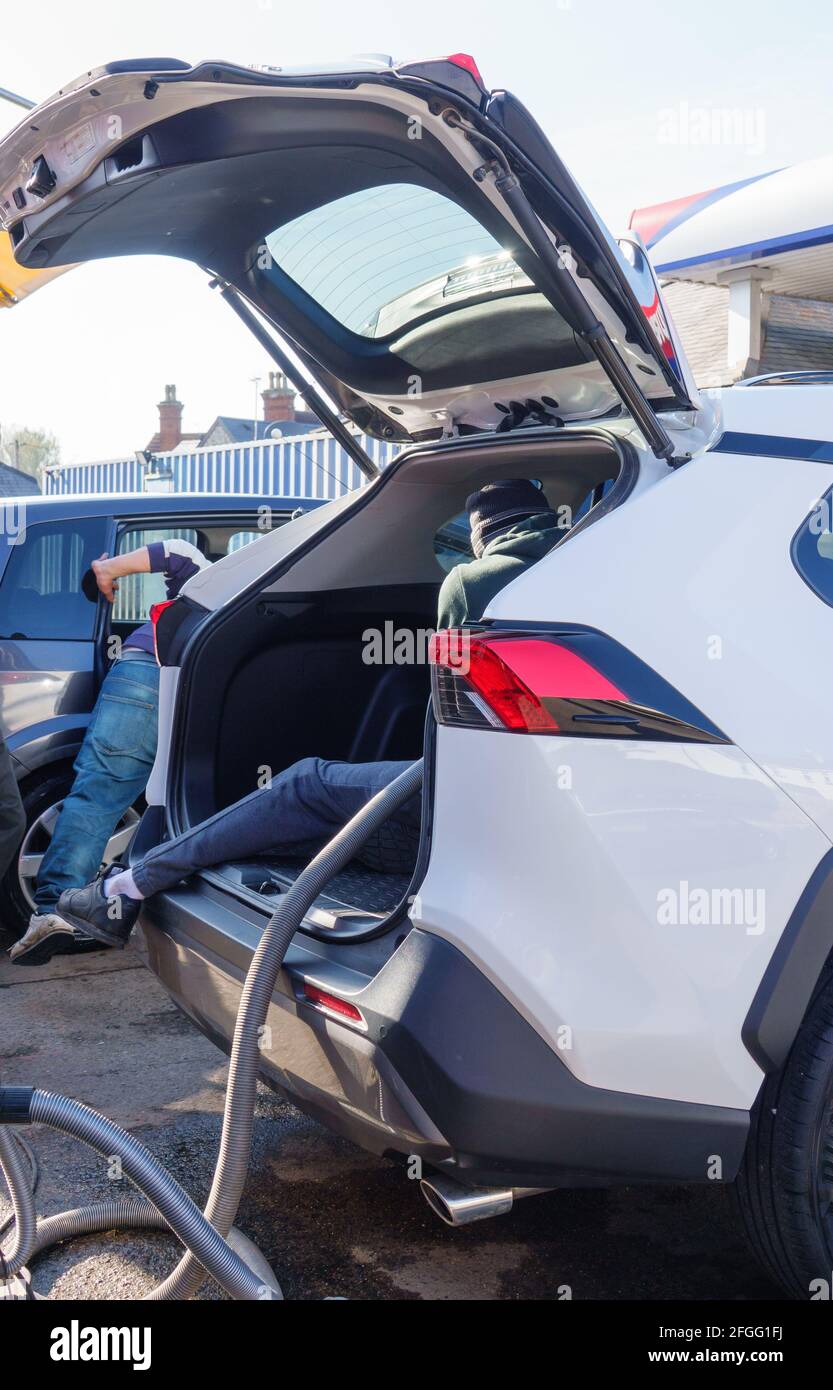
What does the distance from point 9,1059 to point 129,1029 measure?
0.47 metres

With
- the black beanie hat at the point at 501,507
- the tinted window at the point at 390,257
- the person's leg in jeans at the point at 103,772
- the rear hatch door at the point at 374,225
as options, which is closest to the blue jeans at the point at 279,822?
the black beanie hat at the point at 501,507

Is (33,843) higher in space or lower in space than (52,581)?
lower

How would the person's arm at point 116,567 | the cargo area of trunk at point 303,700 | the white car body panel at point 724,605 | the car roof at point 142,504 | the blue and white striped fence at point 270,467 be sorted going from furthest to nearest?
the blue and white striped fence at point 270,467 → the car roof at point 142,504 → the person's arm at point 116,567 → the cargo area of trunk at point 303,700 → the white car body panel at point 724,605

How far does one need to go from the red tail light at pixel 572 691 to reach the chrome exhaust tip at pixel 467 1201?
828 millimetres

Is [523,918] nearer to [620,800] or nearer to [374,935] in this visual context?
[620,800]

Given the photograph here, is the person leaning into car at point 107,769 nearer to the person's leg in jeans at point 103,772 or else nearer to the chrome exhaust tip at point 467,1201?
the person's leg in jeans at point 103,772

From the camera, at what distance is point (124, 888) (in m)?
3.12

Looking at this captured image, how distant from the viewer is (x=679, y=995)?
217 centimetres

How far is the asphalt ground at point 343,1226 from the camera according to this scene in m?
2.72

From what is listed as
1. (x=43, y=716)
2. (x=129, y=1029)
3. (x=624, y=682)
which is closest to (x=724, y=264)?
(x=43, y=716)

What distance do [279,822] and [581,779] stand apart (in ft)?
3.77

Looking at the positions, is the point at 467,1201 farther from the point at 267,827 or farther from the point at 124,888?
the point at 124,888

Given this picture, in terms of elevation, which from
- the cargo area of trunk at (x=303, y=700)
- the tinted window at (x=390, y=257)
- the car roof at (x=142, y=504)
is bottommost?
the cargo area of trunk at (x=303, y=700)

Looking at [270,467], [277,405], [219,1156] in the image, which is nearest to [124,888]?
[219,1156]
